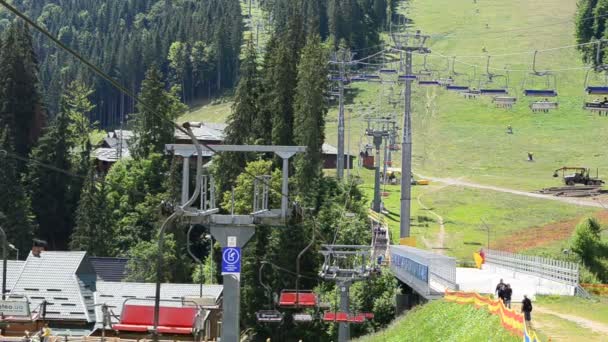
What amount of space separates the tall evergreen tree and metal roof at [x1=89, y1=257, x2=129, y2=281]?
2275 centimetres

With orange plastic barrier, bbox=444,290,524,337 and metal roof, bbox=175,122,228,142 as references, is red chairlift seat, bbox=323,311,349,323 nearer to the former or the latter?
orange plastic barrier, bbox=444,290,524,337

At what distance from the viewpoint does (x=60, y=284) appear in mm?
60656

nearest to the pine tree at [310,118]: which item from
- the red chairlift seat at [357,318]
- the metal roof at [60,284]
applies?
the metal roof at [60,284]

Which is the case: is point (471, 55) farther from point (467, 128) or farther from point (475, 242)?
point (475, 242)

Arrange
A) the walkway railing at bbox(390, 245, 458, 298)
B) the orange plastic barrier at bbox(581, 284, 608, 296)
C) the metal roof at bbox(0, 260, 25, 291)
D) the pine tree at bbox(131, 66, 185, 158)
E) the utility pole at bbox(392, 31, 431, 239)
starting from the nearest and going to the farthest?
the walkway railing at bbox(390, 245, 458, 298)
the orange plastic barrier at bbox(581, 284, 608, 296)
the utility pole at bbox(392, 31, 431, 239)
the metal roof at bbox(0, 260, 25, 291)
the pine tree at bbox(131, 66, 185, 158)

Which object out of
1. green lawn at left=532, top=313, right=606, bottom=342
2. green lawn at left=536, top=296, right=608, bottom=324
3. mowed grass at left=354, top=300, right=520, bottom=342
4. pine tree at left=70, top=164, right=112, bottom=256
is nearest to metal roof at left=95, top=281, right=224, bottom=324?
mowed grass at left=354, top=300, right=520, bottom=342

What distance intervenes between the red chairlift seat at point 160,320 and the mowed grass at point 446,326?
840 centimetres

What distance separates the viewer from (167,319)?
134ft

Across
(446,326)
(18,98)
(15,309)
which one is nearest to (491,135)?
(18,98)

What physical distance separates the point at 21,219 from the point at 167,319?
43.9 meters

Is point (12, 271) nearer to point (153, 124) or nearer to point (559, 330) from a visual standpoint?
point (559, 330)

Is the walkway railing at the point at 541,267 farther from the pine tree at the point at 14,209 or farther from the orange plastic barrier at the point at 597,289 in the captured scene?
the pine tree at the point at 14,209

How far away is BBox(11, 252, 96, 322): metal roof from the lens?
5775cm

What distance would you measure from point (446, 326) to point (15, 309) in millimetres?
14710
